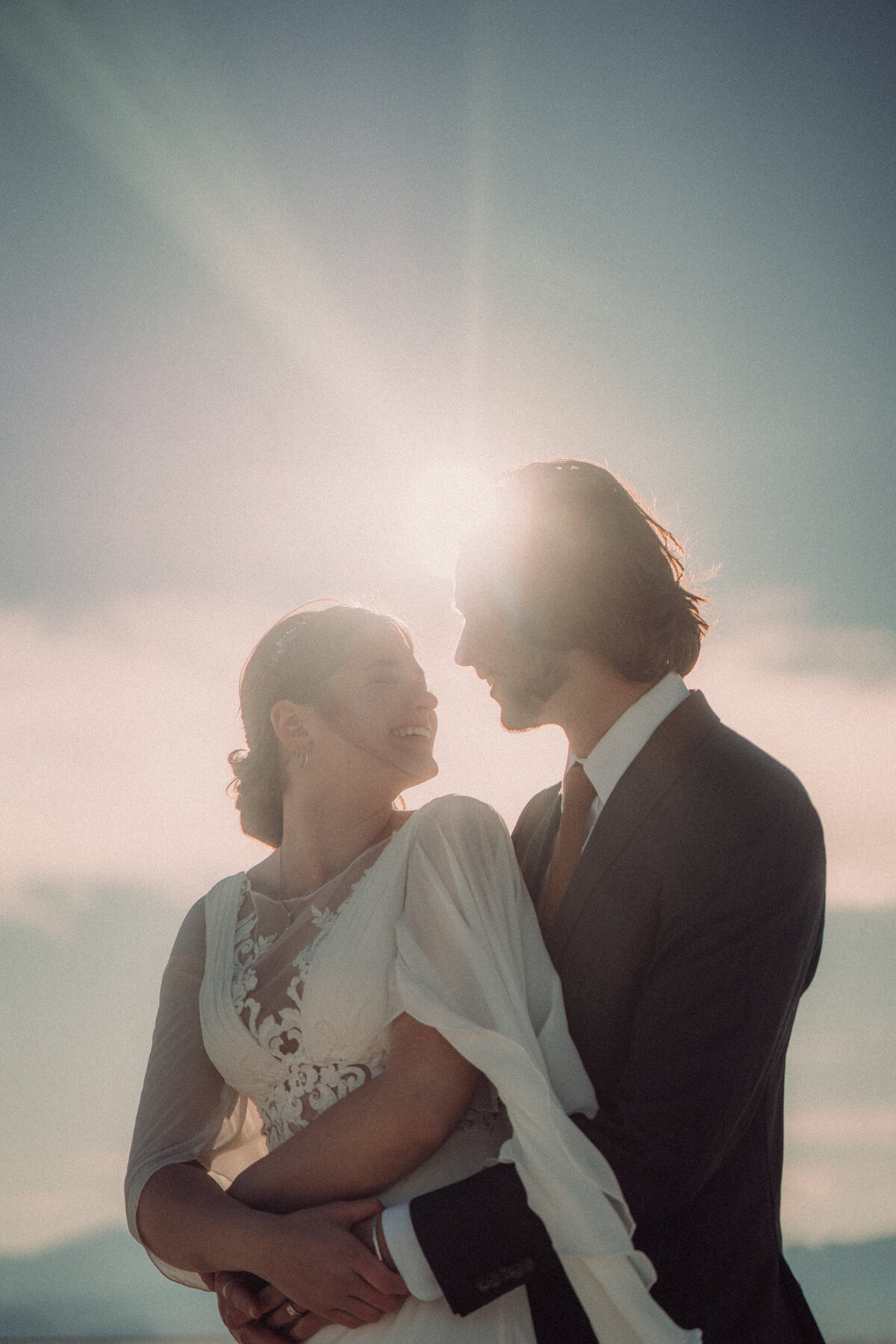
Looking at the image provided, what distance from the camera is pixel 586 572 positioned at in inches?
156

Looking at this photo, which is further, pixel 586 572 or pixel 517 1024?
pixel 586 572

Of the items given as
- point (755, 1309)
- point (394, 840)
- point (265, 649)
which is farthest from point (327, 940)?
point (755, 1309)

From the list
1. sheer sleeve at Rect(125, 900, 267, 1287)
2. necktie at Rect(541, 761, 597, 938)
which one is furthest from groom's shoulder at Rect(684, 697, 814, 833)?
sheer sleeve at Rect(125, 900, 267, 1287)

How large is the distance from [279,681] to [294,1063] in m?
1.51

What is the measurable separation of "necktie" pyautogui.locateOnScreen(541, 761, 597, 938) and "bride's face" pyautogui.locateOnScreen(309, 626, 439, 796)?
65 cm

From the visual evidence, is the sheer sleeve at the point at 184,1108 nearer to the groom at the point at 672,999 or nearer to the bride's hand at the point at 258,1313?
→ the bride's hand at the point at 258,1313

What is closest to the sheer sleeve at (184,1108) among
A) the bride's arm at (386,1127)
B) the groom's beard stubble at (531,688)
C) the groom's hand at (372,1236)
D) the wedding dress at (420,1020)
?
the wedding dress at (420,1020)

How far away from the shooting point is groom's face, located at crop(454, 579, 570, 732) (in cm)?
388

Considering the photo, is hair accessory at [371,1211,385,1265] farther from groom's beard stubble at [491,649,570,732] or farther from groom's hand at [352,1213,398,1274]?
groom's beard stubble at [491,649,570,732]

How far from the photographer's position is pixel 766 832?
296cm

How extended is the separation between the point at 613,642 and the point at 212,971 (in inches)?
74.2

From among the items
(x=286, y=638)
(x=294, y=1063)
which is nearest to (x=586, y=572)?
(x=286, y=638)

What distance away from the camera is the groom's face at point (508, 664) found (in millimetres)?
3883

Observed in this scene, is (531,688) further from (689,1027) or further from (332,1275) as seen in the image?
(332,1275)
